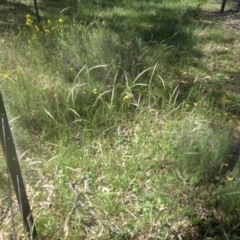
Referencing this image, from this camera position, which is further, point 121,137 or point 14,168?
point 121,137

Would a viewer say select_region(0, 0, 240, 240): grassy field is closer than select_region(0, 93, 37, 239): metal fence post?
No

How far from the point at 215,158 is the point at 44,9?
13.3ft

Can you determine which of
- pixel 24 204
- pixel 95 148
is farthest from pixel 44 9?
pixel 24 204

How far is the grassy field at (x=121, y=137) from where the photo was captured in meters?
1.93

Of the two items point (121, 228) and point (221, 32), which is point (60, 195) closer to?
point (121, 228)

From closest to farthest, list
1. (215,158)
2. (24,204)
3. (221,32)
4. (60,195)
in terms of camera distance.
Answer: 1. (24,204)
2. (60,195)
3. (215,158)
4. (221,32)

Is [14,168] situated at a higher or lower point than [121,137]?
higher

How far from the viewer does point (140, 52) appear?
140 inches

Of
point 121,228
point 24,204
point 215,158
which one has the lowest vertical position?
point 121,228

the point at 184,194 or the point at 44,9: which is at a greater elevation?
the point at 44,9

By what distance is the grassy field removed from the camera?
1926 mm

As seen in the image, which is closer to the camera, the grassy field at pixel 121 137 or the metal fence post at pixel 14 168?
the metal fence post at pixel 14 168

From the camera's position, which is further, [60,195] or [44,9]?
[44,9]

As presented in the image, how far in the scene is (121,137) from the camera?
8.25 ft
